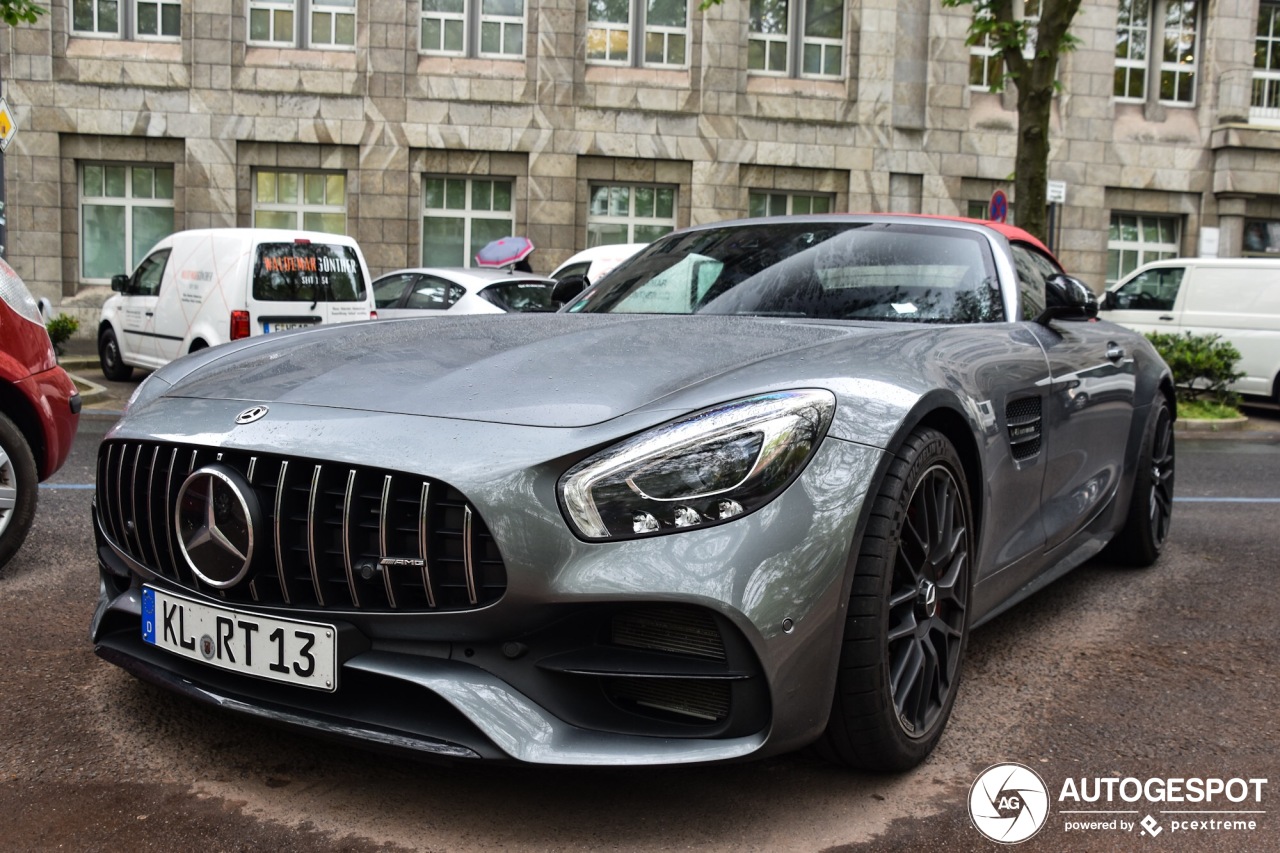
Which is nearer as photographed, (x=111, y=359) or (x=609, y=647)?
(x=609, y=647)

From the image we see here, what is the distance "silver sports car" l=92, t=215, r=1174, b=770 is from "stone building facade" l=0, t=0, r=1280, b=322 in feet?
65.5

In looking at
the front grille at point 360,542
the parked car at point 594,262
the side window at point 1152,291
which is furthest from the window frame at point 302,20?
the front grille at point 360,542

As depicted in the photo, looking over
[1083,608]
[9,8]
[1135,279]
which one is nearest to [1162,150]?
[1135,279]

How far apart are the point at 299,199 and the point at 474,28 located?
439cm

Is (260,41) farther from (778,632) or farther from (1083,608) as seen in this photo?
(778,632)

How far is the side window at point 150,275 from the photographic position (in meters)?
13.0

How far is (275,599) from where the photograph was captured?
2506 mm

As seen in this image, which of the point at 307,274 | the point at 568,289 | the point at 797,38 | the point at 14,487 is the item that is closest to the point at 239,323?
the point at 307,274

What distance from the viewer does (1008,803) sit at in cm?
275

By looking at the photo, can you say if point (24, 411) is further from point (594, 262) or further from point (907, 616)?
point (594, 262)

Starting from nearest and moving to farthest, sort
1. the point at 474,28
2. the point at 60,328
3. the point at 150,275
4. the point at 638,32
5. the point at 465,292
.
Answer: the point at 465,292 < the point at 150,275 < the point at 60,328 < the point at 474,28 < the point at 638,32

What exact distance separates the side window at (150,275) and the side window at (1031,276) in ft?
34.4

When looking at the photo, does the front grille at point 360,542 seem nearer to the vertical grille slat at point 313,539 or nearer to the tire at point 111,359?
the vertical grille slat at point 313,539

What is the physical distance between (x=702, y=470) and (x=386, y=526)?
0.61 meters
